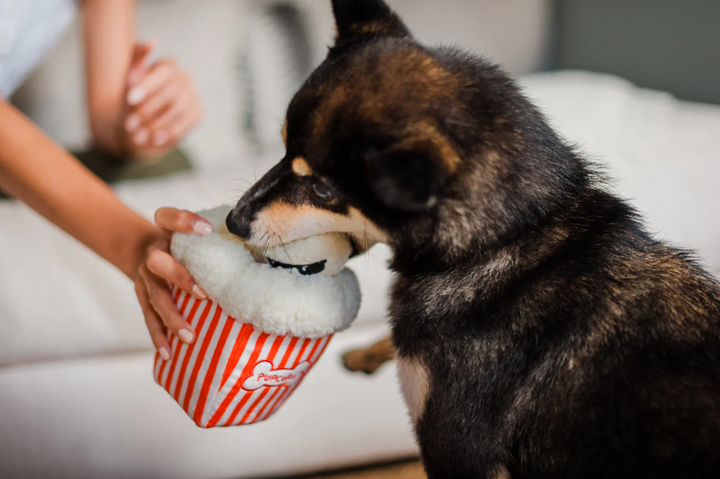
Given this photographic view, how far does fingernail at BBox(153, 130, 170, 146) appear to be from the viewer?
60.4 inches

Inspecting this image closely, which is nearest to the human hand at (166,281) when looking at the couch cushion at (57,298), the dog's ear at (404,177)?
the dog's ear at (404,177)

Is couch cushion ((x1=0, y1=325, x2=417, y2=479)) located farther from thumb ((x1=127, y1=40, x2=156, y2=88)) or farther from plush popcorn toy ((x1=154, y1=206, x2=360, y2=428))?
thumb ((x1=127, y1=40, x2=156, y2=88))

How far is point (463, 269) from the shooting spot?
2.56 ft

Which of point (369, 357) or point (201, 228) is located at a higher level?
point (201, 228)

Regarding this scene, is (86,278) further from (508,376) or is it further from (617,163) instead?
(617,163)

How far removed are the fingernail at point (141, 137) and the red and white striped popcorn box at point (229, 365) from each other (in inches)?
34.1

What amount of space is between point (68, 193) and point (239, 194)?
1.61 feet

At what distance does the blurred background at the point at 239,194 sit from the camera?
1.27 m

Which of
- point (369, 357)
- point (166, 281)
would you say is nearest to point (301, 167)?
point (166, 281)

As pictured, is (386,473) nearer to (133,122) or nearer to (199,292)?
(199,292)

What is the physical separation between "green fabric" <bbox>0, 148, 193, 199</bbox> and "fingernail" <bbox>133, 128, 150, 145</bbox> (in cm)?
13

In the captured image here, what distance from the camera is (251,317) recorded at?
2.30 ft

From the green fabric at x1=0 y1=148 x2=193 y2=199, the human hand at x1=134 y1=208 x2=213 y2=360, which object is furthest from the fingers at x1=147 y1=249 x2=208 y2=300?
the green fabric at x1=0 y1=148 x2=193 y2=199

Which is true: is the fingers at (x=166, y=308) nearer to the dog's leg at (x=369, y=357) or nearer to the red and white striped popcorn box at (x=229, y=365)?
the red and white striped popcorn box at (x=229, y=365)
